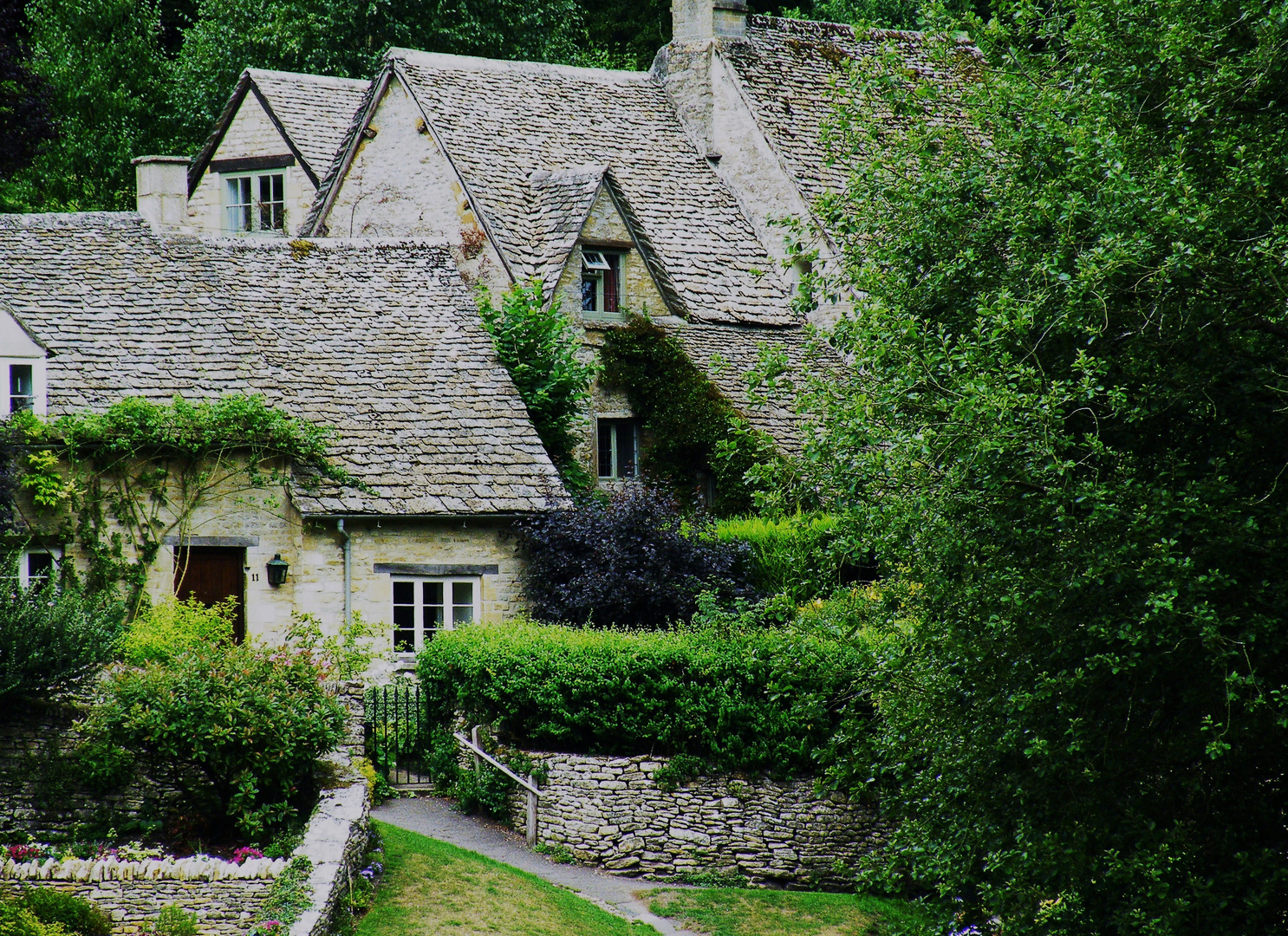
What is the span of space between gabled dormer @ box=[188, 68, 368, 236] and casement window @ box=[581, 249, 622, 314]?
8613mm

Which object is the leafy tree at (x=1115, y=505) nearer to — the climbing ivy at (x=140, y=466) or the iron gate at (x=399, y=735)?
the iron gate at (x=399, y=735)

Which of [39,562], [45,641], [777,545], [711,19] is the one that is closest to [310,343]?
[39,562]

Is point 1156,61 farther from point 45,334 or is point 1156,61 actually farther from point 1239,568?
point 45,334

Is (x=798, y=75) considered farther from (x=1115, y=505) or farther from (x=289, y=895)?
(x=289, y=895)

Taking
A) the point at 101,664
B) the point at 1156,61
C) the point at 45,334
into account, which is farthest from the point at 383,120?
the point at 1156,61

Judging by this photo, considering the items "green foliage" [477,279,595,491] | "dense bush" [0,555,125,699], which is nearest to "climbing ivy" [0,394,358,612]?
"dense bush" [0,555,125,699]

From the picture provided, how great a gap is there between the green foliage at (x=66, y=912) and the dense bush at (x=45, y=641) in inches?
97.3

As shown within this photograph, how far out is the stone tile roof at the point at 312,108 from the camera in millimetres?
32219

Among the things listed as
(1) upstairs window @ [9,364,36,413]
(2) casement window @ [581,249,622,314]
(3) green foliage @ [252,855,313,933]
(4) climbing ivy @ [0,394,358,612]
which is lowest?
(3) green foliage @ [252,855,313,933]

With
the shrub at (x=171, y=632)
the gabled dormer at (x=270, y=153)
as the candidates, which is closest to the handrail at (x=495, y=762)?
the shrub at (x=171, y=632)

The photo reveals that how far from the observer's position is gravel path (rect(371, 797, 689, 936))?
14.6 m

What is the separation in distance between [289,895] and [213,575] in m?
9.43

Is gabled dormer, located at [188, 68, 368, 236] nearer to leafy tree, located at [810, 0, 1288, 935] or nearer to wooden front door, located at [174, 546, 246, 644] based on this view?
wooden front door, located at [174, 546, 246, 644]

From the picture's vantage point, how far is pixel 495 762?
646 inches
